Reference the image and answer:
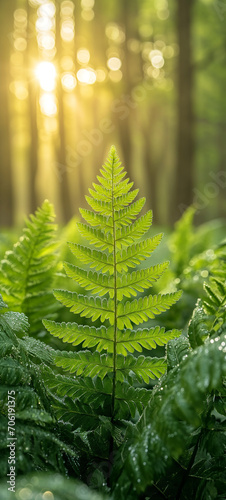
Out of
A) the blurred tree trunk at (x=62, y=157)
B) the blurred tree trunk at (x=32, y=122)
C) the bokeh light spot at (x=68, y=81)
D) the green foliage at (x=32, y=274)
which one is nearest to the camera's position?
the green foliage at (x=32, y=274)

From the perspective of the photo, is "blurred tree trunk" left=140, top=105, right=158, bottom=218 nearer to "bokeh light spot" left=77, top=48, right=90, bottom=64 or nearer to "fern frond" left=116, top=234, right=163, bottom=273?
"bokeh light spot" left=77, top=48, right=90, bottom=64

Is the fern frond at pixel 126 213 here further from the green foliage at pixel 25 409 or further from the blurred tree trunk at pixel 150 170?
the blurred tree trunk at pixel 150 170

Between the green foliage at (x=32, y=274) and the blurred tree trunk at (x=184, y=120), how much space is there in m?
11.0

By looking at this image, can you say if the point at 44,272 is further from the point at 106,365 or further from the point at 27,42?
the point at 27,42

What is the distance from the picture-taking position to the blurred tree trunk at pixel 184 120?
40.4 feet

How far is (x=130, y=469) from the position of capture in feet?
2.48

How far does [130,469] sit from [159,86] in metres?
20.7

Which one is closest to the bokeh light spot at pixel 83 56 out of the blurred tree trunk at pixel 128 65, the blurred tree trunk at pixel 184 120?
the blurred tree trunk at pixel 128 65

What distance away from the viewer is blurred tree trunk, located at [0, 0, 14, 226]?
47.9 feet

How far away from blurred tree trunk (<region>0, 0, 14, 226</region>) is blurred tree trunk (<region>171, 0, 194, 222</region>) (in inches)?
201

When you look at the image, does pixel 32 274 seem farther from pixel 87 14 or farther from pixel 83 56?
pixel 87 14

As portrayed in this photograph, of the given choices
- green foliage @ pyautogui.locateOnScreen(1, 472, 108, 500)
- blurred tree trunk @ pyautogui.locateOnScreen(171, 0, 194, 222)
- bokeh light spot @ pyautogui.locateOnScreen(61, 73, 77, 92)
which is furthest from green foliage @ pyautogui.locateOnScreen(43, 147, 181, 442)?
bokeh light spot @ pyautogui.locateOnScreen(61, 73, 77, 92)

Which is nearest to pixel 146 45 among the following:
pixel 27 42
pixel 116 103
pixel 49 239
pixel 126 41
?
pixel 126 41

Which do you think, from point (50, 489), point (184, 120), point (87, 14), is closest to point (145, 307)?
point (50, 489)
